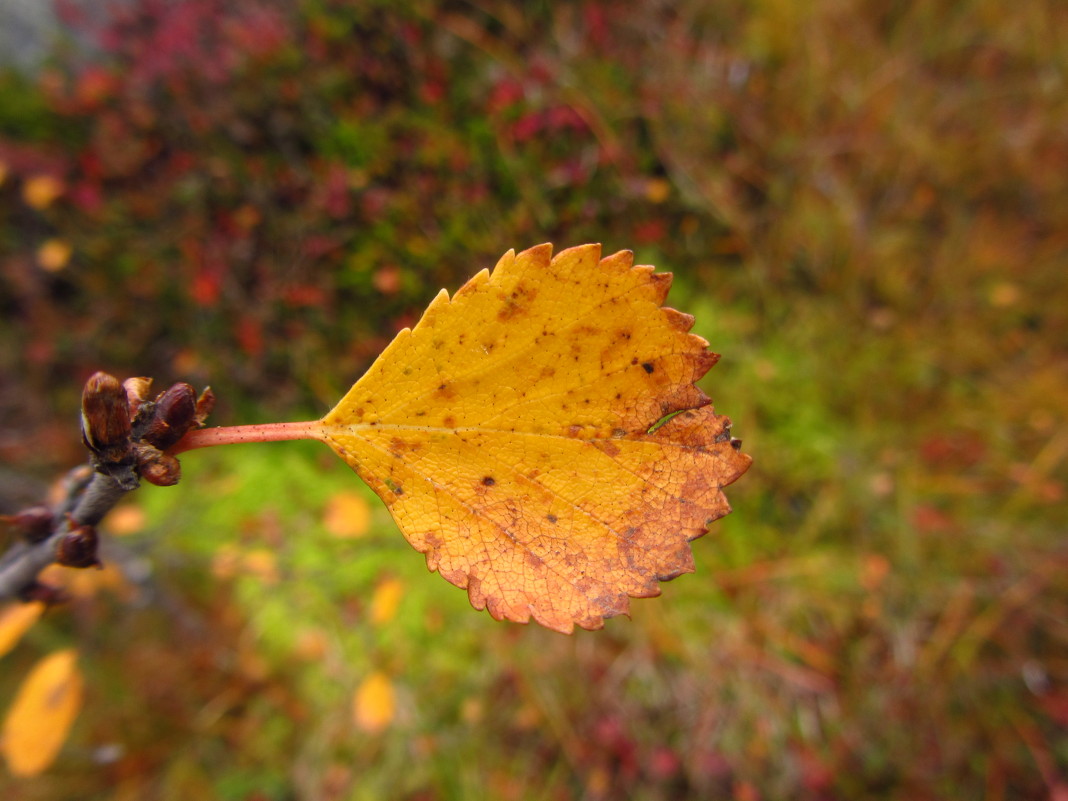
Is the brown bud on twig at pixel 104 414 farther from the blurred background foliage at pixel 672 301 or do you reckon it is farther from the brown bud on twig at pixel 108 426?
the blurred background foliage at pixel 672 301

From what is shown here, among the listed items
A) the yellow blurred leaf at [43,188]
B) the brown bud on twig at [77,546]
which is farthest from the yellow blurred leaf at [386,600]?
the yellow blurred leaf at [43,188]

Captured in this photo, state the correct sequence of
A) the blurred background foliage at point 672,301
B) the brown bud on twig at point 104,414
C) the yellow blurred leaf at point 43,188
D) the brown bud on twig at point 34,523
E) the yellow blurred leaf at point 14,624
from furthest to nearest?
the yellow blurred leaf at point 43,188
the blurred background foliage at point 672,301
the yellow blurred leaf at point 14,624
the brown bud on twig at point 34,523
the brown bud on twig at point 104,414

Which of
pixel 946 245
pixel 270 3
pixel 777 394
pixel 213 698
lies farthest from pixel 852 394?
pixel 213 698

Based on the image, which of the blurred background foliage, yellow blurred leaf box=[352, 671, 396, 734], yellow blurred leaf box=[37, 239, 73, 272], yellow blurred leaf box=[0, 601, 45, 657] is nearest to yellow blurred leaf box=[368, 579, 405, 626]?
the blurred background foliage

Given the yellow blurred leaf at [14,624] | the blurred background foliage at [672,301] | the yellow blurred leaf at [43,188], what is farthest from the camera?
the yellow blurred leaf at [43,188]

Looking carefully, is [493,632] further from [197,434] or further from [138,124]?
[138,124]

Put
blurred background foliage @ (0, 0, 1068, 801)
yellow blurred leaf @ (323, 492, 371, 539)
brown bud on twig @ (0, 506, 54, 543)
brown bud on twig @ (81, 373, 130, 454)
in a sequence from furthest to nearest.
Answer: yellow blurred leaf @ (323, 492, 371, 539) → blurred background foliage @ (0, 0, 1068, 801) → brown bud on twig @ (0, 506, 54, 543) → brown bud on twig @ (81, 373, 130, 454)

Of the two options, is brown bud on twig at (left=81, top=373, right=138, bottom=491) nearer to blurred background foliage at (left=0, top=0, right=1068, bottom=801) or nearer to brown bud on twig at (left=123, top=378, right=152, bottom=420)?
brown bud on twig at (left=123, top=378, right=152, bottom=420)
